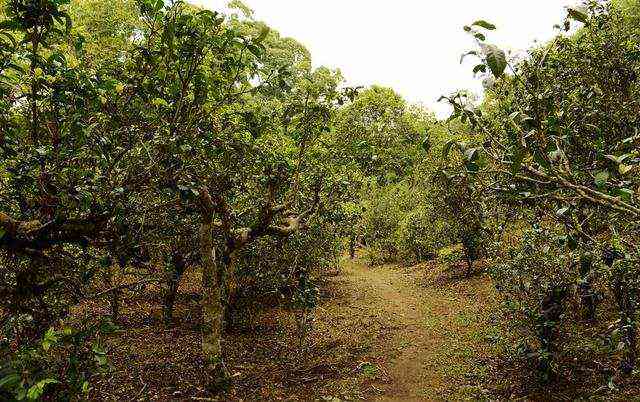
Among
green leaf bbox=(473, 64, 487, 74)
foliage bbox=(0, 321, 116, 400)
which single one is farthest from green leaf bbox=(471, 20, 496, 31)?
foliage bbox=(0, 321, 116, 400)

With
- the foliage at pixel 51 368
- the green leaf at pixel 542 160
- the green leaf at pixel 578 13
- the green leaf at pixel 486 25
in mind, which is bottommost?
the foliage at pixel 51 368

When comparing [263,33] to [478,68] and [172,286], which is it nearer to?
[478,68]

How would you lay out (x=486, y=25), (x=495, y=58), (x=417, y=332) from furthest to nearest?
(x=417, y=332) < (x=486, y=25) < (x=495, y=58)

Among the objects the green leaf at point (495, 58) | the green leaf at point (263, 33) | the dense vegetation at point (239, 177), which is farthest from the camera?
the green leaf at point (263, 33)

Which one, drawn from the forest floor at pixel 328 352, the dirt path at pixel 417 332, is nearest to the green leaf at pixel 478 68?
the forest floor at pixel 328 352

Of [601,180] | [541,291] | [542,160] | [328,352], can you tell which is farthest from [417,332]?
[601,180]

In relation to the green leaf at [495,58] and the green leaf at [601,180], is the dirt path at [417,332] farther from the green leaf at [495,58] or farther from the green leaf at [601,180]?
the green leaf at [495,58]

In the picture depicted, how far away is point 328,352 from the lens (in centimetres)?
1254

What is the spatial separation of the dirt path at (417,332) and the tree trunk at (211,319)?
10.7ft

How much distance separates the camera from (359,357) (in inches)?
476

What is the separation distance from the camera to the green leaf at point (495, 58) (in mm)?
2365

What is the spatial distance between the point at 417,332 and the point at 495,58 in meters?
13.3

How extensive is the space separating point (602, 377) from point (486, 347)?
11.8ft

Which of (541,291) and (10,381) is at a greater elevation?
(10,381)
